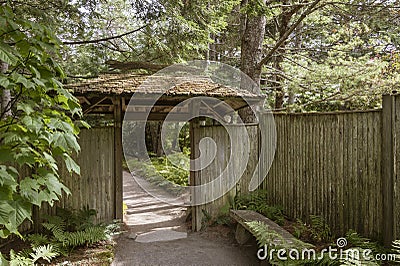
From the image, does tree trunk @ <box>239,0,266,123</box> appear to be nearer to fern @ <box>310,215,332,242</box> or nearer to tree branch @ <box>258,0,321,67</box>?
tree branch @ <box>258,0,321,67</box>

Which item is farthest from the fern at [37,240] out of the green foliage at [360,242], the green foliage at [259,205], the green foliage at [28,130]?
the green foliage at [360,242]

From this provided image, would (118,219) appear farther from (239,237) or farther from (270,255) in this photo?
(270,255)

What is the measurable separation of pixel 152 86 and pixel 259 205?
120 inches

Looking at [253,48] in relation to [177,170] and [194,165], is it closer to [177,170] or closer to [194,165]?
[194,165]

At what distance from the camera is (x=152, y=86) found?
5.92 m

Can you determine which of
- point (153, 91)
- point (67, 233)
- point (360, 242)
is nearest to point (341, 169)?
point (360, 242)

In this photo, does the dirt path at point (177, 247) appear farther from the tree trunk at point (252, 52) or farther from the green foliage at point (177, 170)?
the green foliage at point (177, 170)

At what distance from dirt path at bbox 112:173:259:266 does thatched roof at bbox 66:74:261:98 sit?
265 centimetres

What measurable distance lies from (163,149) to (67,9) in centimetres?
1194

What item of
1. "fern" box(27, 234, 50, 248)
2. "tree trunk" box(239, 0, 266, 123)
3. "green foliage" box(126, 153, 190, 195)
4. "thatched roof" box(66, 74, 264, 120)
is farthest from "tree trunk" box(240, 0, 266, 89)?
"fern" box(27, 234, 50, 248)

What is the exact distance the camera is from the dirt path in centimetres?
509

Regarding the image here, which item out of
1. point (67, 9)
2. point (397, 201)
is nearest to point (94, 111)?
point (67, 9)

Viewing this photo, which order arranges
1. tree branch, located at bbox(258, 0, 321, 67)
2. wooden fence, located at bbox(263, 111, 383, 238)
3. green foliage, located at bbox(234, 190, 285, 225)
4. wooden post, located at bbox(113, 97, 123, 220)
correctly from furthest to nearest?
A: tree branch, located at bbox(258, 0, 321, 67)
wooden post, located at bbox(113, 97, 123, 220)
green foliage, located at bbox(234, 190, 285, 225)
wooden fence, located at bbox(263, 111, 383, 238)

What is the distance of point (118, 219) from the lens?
598 centimetres
